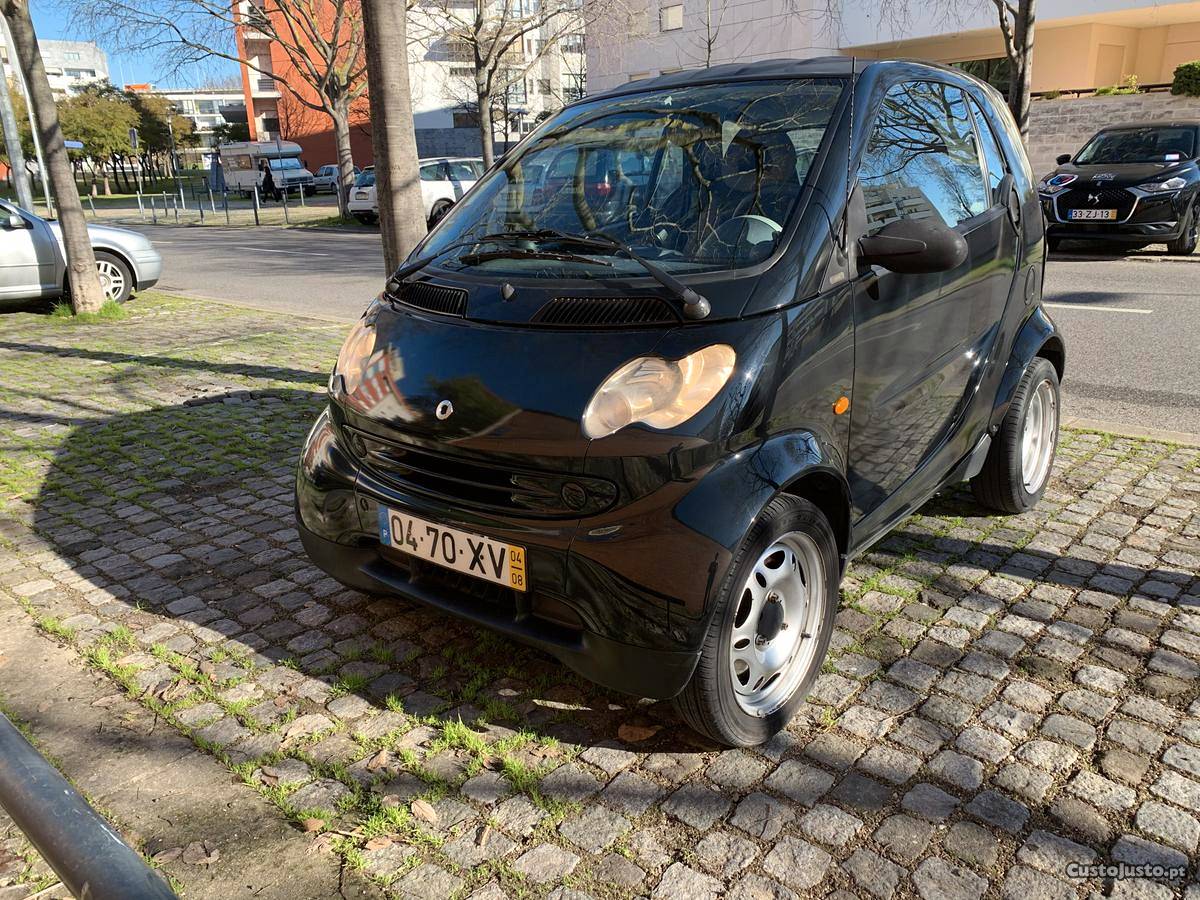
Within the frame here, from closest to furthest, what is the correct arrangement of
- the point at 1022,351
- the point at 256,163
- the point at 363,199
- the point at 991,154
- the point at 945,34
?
the point at 991,154, the point at 1022,351, the point at 363,199, the point at 945,34, the point at 256,163

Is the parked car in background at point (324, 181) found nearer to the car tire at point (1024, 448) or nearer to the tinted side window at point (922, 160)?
the car tire at point (1024, 448)

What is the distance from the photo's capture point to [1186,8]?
28.4 m

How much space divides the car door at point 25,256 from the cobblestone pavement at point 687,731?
23.0ft

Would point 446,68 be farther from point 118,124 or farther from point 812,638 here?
point 812,638

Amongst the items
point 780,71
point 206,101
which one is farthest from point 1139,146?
point 206,101

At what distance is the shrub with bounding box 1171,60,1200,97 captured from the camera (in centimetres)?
2202

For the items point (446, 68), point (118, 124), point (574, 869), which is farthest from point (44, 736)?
point (118, 124)

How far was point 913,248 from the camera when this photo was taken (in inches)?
112

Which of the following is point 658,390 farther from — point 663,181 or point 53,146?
point 53,146

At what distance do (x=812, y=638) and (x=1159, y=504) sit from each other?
2600 mm

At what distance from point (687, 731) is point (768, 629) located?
41 cm

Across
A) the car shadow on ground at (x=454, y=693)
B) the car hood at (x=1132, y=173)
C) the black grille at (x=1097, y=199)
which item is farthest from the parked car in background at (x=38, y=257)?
the car hood at (x=1132, y=173)

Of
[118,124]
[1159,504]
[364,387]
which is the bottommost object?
[1159,504]

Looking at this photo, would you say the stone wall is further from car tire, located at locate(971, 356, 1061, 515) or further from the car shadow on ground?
the car shadow on ground
